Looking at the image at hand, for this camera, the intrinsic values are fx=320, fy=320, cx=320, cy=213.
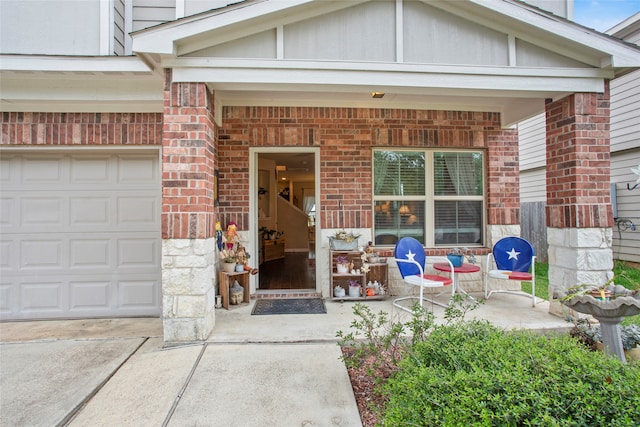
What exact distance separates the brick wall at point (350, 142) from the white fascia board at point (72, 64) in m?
1.44

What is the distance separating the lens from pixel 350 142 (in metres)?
4.75

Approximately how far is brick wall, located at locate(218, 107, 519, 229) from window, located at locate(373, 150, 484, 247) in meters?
0.19

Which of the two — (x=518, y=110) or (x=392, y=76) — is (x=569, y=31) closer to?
(x=518, y=110)

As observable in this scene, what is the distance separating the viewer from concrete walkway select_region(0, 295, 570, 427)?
216 cm

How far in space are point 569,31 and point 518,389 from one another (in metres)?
3.70

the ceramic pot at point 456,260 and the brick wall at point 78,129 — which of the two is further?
the ceramic pot at point 456,260

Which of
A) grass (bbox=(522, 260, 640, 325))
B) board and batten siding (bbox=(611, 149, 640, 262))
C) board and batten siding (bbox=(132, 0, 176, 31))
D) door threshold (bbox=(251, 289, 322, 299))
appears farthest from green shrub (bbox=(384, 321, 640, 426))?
board and batten siding (bbox=(611, 149, 640, 262))

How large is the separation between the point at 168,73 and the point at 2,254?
3.33 metres

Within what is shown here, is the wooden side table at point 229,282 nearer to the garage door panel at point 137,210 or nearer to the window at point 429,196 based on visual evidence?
the garage door panel at point 137,210

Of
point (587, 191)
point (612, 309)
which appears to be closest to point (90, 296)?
point (612, 309)

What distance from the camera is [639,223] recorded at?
6.09 meters

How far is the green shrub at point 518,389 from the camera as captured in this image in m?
1.36

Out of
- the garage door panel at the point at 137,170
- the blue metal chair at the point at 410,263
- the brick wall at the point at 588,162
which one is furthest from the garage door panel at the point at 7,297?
the brick wall at the point at 588,162

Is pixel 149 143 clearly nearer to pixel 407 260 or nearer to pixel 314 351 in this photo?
pixel 314 351
